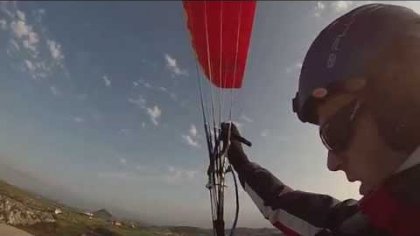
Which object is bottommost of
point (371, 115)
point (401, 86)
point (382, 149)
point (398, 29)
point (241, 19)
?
point (382, 149)

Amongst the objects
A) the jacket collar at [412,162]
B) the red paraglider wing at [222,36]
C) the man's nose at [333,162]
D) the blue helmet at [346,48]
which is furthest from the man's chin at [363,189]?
the red paraglider wing at [222,36]

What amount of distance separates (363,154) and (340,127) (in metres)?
0.28

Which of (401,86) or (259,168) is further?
(259,168)

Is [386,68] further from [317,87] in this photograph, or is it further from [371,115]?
[317,87]

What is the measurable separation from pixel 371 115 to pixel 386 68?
35 cm

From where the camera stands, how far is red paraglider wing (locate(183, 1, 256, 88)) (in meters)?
5.46

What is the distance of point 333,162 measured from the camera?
3.00m

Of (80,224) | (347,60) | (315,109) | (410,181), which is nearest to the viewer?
(410,181)

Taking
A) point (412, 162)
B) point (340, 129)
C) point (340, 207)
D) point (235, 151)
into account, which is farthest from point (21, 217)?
point (412, 162)

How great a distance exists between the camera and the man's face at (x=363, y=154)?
257cm

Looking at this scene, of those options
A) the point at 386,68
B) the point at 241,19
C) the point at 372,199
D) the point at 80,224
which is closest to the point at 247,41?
the point at 241,19

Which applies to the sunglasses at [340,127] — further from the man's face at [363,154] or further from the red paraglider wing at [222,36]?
the red paraglider wing at [222,36]

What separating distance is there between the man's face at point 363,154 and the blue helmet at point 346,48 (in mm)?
180

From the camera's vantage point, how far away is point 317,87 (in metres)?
3.14
